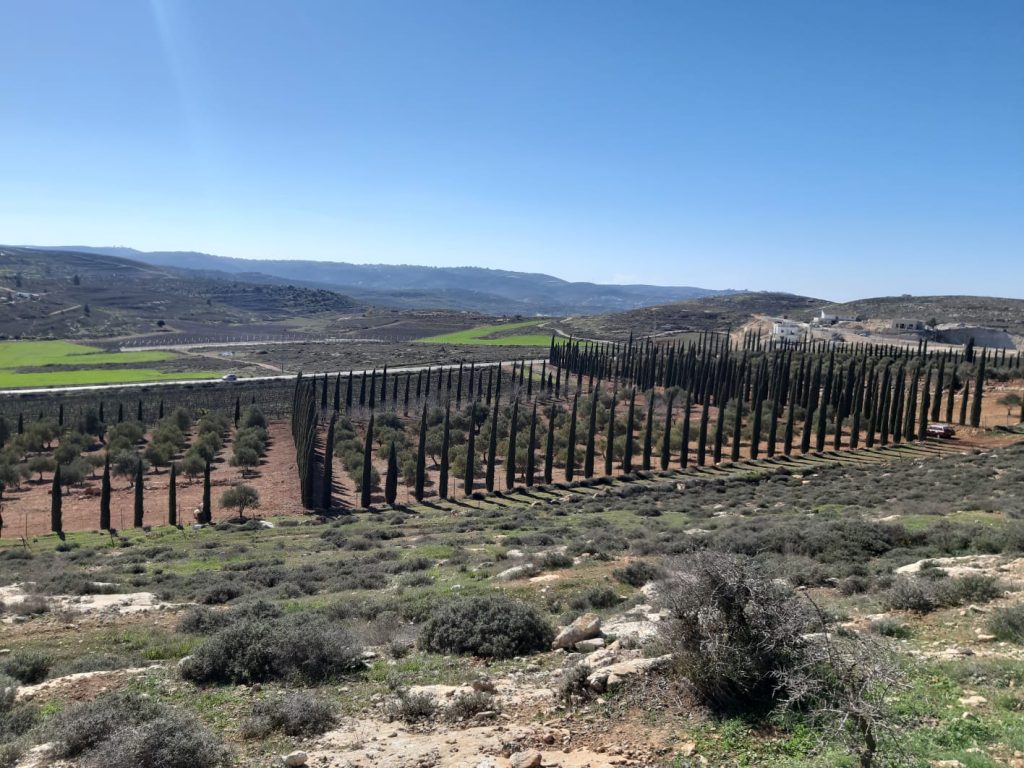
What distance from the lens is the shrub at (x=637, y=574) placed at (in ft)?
55.2

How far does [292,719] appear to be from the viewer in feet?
30.7

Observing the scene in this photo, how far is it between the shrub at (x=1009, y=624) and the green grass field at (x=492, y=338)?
139 meters

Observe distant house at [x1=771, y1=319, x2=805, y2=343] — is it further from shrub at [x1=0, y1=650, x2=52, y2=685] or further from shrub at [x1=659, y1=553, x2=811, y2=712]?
shrub at [x1=0, y1=650, x2=52, y2=685]

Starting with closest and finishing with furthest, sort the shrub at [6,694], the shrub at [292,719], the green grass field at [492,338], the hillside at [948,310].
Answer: the shrub at [292,719] < the shrub at [6,694] < the hillside at [948,310] < the green grass field at [492,338]

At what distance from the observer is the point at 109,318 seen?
182 metres

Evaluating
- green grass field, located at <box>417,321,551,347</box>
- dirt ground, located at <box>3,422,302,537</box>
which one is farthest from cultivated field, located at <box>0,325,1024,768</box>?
green grass field, located at <box>417,321,551,347</box>

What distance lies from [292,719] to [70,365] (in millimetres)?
119378

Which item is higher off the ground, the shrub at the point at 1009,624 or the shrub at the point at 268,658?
the shrub at the point at 1009,624

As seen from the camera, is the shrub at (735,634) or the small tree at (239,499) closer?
the shrub at (735,634)

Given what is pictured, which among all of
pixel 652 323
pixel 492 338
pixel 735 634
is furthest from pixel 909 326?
pixel 735 634

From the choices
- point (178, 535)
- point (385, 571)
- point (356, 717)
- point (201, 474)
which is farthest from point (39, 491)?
point (356, 717)

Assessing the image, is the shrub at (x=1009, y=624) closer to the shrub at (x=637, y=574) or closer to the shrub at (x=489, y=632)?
the shrub at (x=637, y=574)

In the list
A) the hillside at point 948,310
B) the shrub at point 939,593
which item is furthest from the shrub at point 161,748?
the hillside at point 948,310

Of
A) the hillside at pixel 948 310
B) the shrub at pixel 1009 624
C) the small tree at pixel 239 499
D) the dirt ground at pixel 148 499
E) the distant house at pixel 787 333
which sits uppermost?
the hillside at pixel 948 310
